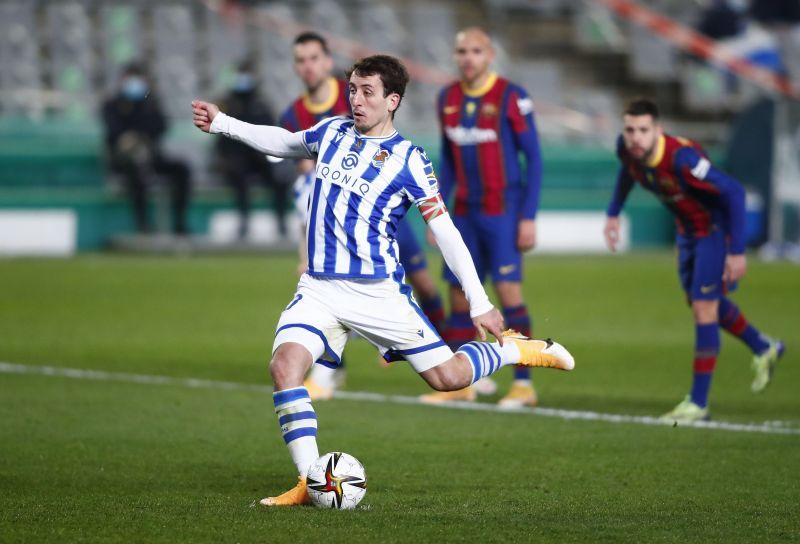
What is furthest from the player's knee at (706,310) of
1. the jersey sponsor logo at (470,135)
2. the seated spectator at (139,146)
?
the seated spectator at (139,146)

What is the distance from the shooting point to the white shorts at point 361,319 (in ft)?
19.5

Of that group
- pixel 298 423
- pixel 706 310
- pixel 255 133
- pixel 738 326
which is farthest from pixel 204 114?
pixel 738 326

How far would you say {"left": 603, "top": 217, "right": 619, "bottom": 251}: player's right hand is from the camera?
29.1 feet

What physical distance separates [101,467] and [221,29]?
17125 mm

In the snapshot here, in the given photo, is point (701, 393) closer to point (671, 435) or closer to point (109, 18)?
point (671, 435)

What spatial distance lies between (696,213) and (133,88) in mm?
12079

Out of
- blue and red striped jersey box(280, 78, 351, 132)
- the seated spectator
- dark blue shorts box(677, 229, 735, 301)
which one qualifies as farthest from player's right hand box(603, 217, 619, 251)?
the seated spectator

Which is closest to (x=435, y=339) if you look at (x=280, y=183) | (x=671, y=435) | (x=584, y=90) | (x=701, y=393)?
(x=671, y=435)

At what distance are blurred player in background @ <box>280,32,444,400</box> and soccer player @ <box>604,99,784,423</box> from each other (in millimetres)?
1533

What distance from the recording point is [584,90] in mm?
25531

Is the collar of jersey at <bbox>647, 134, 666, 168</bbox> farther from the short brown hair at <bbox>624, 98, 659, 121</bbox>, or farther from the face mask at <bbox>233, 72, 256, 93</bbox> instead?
the face mask at <bbox>233, 72, 256, 93</bbox>

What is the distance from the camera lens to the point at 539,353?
657 cm

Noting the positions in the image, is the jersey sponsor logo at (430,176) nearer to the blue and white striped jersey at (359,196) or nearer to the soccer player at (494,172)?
the blue and white striped jersey at (359,196)

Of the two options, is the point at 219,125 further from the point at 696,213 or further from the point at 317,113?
the point at 696,213
